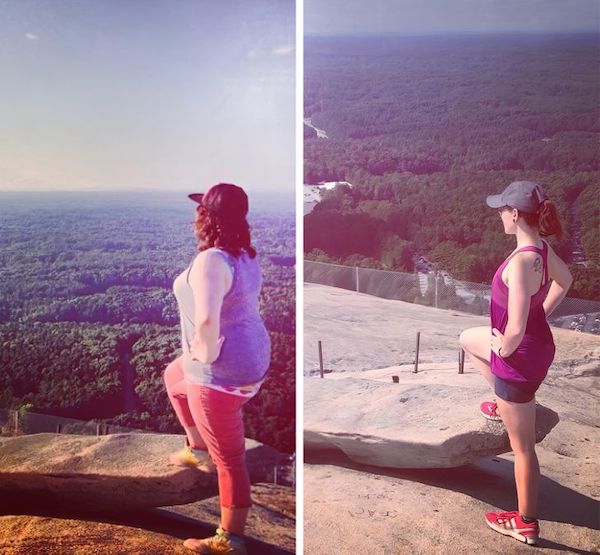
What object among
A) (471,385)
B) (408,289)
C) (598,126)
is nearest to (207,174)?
(408,289)

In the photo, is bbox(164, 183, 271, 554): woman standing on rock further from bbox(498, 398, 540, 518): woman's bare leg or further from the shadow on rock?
bbox(498, 398, 540, 518): woman's bare leg

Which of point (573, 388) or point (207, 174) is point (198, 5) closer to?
point (207, 174)

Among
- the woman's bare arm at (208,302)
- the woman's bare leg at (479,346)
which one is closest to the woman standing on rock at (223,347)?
the woman's bare arm at (208,302)

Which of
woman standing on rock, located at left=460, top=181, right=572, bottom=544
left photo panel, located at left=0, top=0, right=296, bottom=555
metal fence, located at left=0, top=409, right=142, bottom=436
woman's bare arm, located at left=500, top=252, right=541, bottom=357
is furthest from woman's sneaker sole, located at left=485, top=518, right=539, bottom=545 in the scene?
metal fence, located at left=0, top=409, right=142, bottom=436

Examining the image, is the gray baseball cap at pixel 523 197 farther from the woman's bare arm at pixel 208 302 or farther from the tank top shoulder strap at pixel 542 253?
the woman's bare arm at pixel 208 302

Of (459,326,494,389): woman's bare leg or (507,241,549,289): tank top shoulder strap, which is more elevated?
(507,241,549,289): tank top shoulder strap

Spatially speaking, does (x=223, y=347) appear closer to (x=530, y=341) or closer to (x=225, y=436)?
(x=225, y=436)
